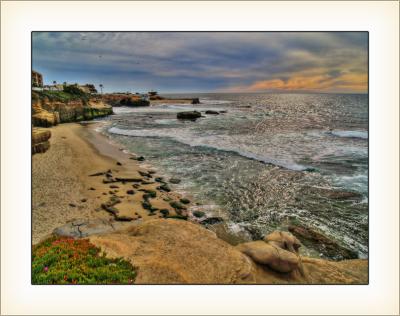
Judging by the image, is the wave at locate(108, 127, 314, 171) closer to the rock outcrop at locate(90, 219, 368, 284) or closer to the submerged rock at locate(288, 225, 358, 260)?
the submerged rock at locate(288, 225, 358, 260)

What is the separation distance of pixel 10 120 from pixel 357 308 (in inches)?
361

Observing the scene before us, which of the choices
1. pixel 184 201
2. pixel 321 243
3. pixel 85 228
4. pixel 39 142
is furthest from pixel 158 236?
pixel 39 142

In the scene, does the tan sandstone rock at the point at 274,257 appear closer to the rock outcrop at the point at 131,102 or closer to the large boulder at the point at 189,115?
the large boulder at the point at 189,115

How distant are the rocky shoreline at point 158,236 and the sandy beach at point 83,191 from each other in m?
0.03

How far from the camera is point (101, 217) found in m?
7.99

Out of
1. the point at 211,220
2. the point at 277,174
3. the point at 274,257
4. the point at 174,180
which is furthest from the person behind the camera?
the point at 277,174

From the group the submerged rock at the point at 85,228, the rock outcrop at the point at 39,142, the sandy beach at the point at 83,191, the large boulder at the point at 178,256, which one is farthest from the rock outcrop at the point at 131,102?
the large boulder at the point at 178,256

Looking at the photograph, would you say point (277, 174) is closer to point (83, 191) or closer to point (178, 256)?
point (178, 256)

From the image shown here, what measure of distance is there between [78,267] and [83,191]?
4168mm

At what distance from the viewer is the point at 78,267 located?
5609mm

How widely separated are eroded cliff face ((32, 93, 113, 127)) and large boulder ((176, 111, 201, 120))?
28.0ft

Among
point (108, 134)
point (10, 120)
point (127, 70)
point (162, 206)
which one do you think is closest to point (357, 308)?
point (162, 206)

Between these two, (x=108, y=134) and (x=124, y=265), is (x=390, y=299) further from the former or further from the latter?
(x=108, y=134)

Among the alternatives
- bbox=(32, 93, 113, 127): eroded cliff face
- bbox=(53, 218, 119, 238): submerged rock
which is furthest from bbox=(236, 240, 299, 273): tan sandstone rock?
bbox=(32, 93, 113, 127): eroded cliff face
